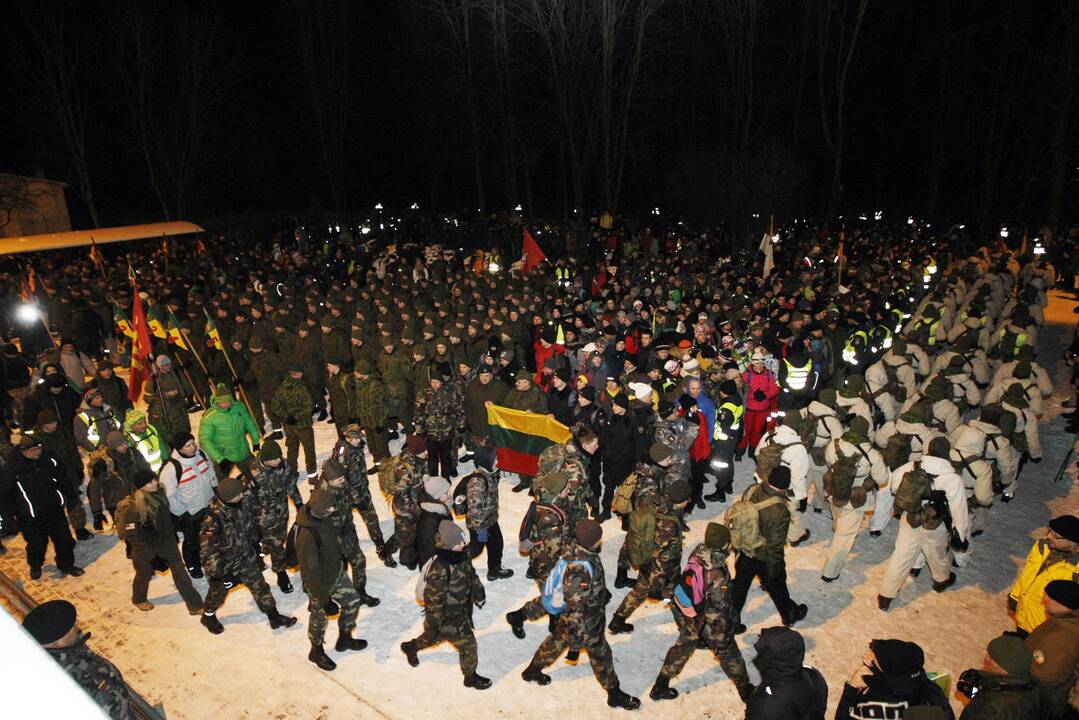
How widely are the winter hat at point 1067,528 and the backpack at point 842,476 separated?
78.0 inches

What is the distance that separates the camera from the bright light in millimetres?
13906

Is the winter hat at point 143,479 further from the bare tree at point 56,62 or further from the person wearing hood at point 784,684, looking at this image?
the bare tree at point 56,62

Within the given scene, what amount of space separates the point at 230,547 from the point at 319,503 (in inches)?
57.6

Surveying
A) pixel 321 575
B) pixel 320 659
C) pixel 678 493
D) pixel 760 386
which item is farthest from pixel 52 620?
pixel 760 386

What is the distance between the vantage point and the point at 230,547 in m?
6.48

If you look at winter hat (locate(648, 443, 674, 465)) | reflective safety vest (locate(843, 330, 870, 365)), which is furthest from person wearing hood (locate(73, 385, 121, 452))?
reflective safety vest (locate(843, 330, 870, 365))

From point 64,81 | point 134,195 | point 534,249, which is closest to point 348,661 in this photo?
point 534,249

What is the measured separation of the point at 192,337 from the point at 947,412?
45.9ft

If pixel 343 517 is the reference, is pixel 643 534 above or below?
below

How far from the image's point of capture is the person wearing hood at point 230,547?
20.9 feet

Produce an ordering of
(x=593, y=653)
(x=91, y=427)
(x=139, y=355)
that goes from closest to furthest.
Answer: (x=593, y=653) < (x=91, y=427) < (x=139, y=355)

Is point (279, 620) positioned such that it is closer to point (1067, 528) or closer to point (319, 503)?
point (319, 503)

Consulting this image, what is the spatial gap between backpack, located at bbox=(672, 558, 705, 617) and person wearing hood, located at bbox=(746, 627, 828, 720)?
1.10 m

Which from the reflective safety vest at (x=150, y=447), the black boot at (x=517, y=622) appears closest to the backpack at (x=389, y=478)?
the black boot at (x=517, y=622)
